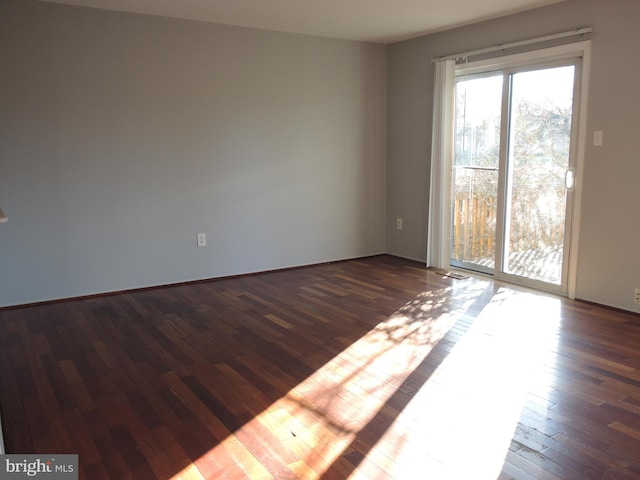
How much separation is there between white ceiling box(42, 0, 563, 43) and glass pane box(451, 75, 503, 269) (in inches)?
26.9

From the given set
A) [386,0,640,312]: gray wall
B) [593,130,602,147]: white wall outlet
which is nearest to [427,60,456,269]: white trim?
[386,0,640,312]: gray wall

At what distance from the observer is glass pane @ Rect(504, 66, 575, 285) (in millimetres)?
4363

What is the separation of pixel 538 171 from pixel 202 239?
311 cm

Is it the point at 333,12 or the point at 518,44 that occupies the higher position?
the point at 333,12

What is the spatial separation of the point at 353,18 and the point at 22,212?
321cm

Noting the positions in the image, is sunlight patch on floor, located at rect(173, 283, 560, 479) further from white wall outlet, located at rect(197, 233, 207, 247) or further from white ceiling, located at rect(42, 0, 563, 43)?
white ceiling, located at rect(42, 0, 563, 43)

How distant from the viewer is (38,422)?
2.48m

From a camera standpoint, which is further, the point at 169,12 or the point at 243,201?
the point at 243,201

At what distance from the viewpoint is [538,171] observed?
458cm

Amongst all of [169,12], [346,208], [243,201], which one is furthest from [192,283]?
[169,12]

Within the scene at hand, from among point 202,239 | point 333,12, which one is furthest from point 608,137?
point 202,239

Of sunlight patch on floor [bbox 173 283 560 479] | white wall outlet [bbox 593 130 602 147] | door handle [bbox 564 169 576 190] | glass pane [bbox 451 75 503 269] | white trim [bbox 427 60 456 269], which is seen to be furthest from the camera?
white trim [bbox 427 60 456 269]

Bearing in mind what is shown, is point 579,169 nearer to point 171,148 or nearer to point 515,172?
point 515,172

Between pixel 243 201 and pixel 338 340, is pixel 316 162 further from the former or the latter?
pixel 338 340
